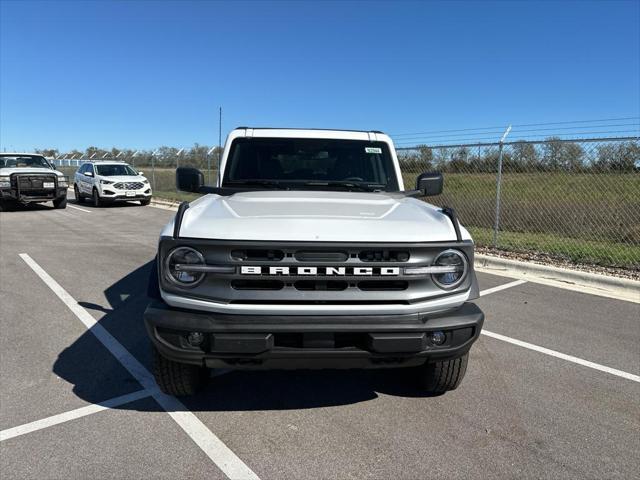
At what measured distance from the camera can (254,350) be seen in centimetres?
257

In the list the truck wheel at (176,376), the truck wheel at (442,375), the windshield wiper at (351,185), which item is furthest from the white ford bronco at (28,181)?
the truck wheel at (442,375)

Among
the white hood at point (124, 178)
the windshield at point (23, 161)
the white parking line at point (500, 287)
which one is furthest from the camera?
the white hood at point (124, 178)

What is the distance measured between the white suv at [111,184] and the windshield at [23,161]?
6.03 ft

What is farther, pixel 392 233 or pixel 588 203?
A: pixel 588 203

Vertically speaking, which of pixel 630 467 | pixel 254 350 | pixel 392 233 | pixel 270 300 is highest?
pixel 392 233

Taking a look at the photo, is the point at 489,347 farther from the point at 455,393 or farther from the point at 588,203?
the point at 588,203

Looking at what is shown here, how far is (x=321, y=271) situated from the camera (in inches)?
104

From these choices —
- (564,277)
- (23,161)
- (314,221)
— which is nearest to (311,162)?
(314,221)

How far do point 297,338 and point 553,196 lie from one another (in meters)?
8.27

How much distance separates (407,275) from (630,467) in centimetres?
157

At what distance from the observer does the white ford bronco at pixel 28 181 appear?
15.5m

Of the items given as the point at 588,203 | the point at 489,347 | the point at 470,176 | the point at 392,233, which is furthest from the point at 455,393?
the point at 470,176

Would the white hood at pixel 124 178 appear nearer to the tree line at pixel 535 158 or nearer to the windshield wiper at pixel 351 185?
the tree line at pixel 535 158

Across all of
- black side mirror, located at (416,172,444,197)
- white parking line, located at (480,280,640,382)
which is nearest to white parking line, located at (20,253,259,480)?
black side mirror, located at (416,172,444,197)
